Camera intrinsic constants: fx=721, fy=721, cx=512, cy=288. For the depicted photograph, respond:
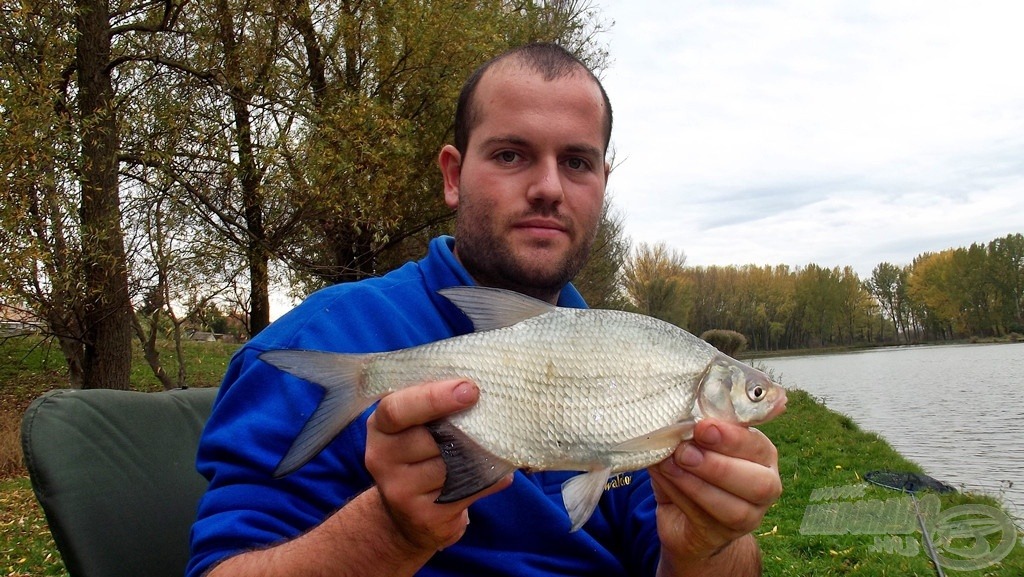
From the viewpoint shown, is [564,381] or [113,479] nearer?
[564,381]

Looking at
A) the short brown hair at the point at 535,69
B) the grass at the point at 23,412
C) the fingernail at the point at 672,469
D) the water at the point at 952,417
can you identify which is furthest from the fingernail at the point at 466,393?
the water at the point at 952,417

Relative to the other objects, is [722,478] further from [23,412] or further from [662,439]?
[23,412]

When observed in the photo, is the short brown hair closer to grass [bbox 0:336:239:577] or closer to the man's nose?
the man's nose

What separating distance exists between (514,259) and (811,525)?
5.72 meters

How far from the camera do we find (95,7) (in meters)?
9.52

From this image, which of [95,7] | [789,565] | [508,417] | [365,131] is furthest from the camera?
[365,131]

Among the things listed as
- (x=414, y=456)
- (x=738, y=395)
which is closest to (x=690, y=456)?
(x=738, y=395)

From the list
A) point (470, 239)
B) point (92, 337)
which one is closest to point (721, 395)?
point (470, 239)

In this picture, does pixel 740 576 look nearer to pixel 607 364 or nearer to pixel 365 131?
pixel 607 364

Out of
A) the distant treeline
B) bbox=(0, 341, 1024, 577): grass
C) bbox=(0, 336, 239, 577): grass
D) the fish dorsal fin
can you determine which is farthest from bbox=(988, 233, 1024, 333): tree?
the fish dorsal fin

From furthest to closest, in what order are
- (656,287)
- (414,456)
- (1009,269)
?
(1009,269) < (656,287) < (414,456)

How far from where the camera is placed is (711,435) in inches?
68.4

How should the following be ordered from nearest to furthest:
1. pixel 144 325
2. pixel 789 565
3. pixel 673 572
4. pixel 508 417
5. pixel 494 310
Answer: pixel 508 417 → pixel 494 310 → pixel 673 572 → pixel 789 565 → pixel 144 325

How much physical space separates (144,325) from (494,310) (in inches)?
466
